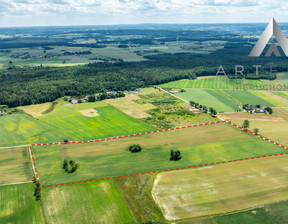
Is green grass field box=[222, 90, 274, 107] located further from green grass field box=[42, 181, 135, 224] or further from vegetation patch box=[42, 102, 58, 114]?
green grass field box=[42, 181, 135, 224]

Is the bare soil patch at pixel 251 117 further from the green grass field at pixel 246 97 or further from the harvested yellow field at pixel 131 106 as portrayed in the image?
the harvested yellow field at pixel 131 106

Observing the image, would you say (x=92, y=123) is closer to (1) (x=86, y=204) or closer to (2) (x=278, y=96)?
(1) (x=86, y=204)

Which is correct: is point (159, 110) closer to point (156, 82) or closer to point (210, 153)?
point (210, 153)

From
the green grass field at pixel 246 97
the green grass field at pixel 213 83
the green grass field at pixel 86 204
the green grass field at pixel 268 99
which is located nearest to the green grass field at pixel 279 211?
the green grass field at pixel 86 204

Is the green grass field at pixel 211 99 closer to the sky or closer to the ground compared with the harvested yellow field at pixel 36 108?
closer to the sky

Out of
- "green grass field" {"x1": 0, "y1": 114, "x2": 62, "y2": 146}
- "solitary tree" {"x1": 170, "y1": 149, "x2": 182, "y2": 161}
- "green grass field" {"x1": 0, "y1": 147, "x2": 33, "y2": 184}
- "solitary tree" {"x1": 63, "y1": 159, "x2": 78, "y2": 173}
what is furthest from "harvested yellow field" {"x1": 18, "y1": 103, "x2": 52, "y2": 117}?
"solitary tree" {"x1": 170, "y1": 149, "x2": 182, "y2": 161}

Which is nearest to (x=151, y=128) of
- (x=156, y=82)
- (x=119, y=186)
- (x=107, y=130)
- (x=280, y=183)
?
(x=107, y=130)
